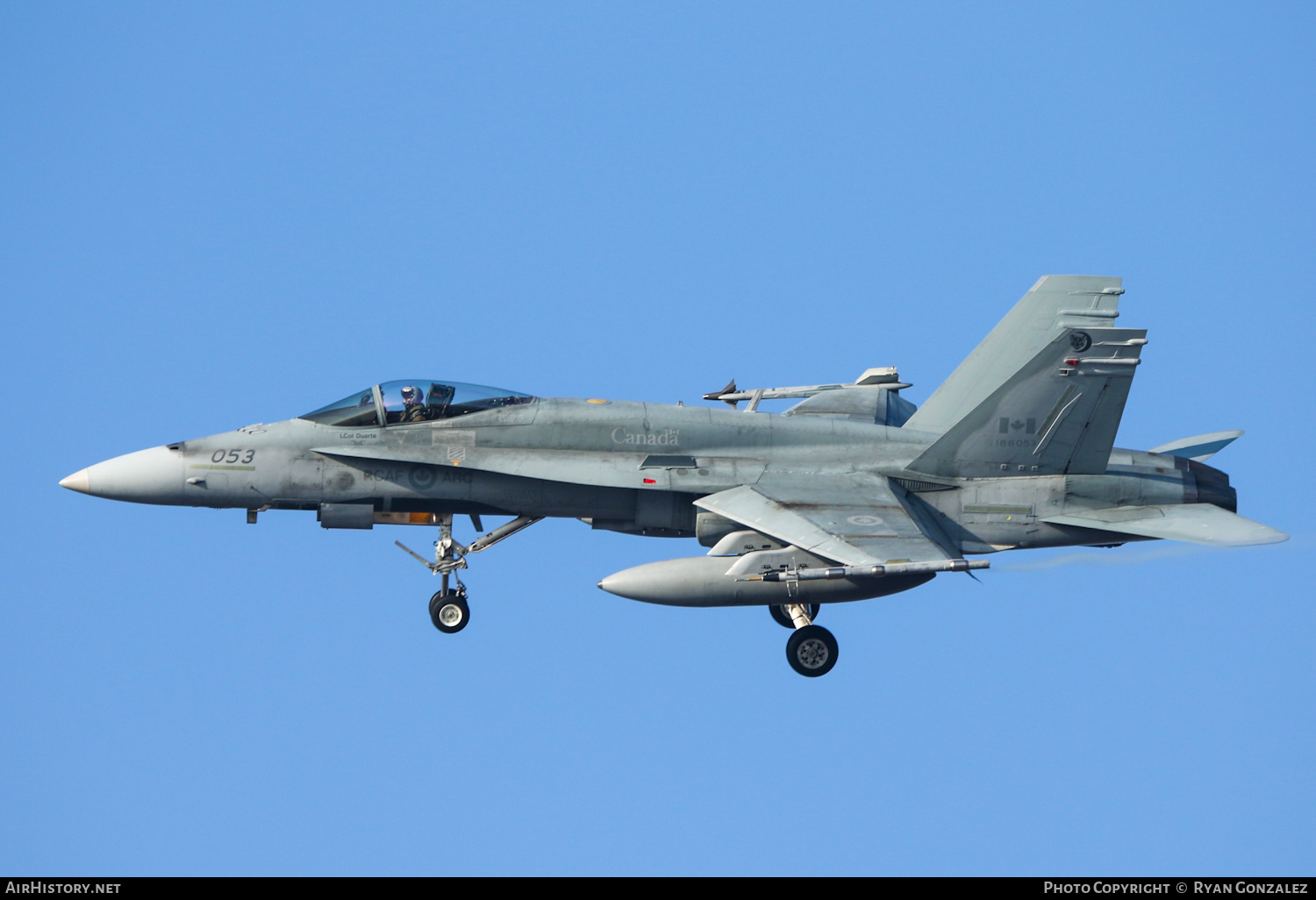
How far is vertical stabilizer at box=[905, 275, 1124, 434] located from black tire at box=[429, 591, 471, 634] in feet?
21.5

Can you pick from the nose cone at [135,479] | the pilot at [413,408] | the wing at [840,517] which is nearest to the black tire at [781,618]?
the wing at [840,517]

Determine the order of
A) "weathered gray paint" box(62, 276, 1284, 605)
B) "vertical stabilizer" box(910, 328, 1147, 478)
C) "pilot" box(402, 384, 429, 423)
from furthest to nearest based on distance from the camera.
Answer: "vertical stabilizer" box(910, 328, 1147, 478)
"pilot" box(402, 384, 429, 423)
"weathered gray paint" box(62, 276, 1284, 605)

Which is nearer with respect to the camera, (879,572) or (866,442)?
(879,572)

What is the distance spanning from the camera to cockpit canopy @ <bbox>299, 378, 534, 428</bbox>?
19.0m

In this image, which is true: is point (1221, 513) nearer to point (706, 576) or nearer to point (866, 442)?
point (866, 442)

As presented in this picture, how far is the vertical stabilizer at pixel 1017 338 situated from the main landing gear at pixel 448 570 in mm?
5877

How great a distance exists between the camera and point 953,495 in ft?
64.0

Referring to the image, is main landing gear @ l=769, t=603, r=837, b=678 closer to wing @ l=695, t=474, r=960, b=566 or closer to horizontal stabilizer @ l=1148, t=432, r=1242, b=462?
wing @ l=695, t=474, r=960, b=566

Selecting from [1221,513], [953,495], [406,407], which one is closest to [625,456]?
[406,407]

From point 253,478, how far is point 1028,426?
9403 millimetres

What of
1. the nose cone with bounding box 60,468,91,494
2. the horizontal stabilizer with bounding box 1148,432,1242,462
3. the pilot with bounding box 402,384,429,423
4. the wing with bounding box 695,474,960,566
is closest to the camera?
the wing with bounding box 695,474,960,566

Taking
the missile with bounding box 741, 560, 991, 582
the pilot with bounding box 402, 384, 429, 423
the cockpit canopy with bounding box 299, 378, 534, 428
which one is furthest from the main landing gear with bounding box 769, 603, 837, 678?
the pilot with bounding box 402, 384, 429, 423

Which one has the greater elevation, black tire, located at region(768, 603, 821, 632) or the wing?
the wing

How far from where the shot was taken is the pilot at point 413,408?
62.3 ft
